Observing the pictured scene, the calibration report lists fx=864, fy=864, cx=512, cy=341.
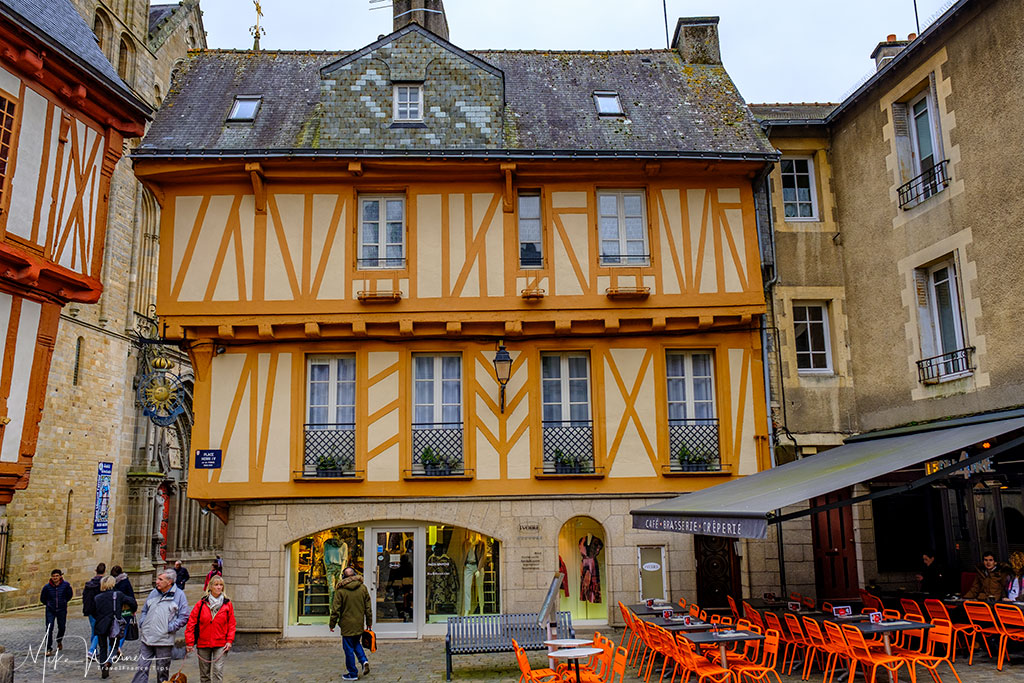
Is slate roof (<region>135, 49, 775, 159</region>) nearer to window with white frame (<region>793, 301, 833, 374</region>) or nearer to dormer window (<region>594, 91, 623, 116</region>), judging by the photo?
dormer window (<region>594, 91, 623, 116</region>)

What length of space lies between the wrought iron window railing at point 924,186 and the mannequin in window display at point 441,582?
7713 mm

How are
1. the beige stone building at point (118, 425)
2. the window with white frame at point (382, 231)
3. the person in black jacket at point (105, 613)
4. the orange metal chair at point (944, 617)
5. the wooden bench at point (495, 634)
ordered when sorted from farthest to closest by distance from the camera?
the beige stone building at point (118, 425)
the window with white frame at point (382, 231)
the person in black jacket at point (105, 613)
the wooden bench at point (495, 634)
the orange metal chair at point (944, 617)

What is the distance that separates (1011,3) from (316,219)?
8860 mm

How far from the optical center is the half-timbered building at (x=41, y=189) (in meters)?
9.38

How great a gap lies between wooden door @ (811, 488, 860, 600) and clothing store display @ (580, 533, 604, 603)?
3081 millimetres

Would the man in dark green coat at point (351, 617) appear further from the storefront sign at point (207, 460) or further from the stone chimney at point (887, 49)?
the stone chimney at point (887, 49)

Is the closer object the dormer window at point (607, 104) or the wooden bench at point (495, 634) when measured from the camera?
the wooden bench at point (495, 634)

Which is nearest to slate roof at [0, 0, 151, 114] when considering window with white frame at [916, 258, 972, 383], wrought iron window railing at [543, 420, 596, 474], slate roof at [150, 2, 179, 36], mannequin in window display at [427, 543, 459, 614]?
wrought iron window railing at [543, 420, 596, 474]

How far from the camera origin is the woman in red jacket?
801 centimetres

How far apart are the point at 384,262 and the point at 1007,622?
8.57m

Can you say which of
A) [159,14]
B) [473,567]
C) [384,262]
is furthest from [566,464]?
[159,14]

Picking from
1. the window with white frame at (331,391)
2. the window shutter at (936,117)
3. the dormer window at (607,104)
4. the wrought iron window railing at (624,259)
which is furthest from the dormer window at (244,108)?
the window shutter at (936,117)

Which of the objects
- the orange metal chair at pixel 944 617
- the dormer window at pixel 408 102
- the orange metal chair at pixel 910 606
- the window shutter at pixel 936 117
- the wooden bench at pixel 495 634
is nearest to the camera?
the orange metal chair at pixel 944 617

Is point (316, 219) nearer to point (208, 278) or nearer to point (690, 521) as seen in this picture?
point (208, 278)
